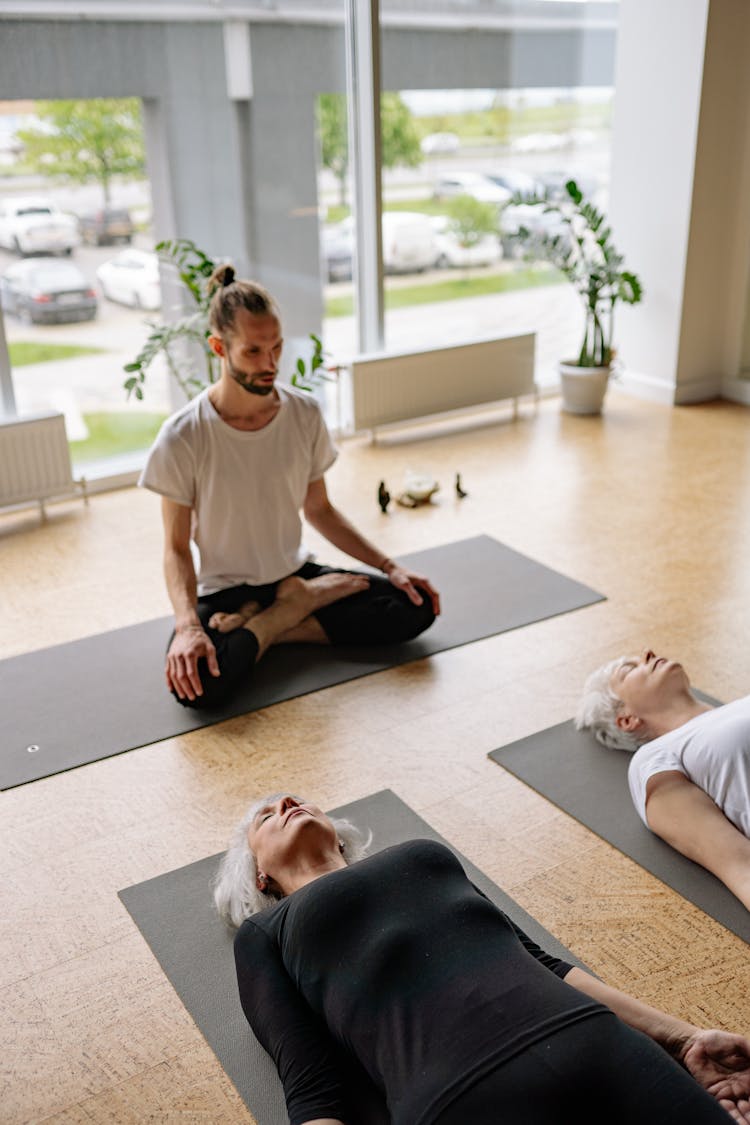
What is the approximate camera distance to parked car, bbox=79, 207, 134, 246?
420 cm

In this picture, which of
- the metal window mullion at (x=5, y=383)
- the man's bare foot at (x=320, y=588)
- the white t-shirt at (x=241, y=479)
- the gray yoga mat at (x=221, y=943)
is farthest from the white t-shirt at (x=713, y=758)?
the metal window mullion at (x=5, y=383)

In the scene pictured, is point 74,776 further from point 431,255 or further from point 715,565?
point 431,255

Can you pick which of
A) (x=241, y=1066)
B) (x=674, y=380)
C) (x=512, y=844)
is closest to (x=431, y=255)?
(x=674, y=380)

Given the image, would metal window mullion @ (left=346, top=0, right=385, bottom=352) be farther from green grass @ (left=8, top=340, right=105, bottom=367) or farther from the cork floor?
green grass @ (left=8, top=340, right=105, bottom=367)

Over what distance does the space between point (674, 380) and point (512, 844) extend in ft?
12.1

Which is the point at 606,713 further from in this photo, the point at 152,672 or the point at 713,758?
the point at 152,672

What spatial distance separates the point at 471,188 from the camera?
518cm

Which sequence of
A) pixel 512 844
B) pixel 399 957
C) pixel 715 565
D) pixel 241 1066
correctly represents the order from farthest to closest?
pixel 715 565, pixel 512 844, pixel 241 1066, pixel 399 957

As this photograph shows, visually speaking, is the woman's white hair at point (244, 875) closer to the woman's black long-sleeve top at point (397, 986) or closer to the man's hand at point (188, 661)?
the woman's black long-sleeve top at point (397, 986)

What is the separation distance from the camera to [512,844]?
7.71 ft

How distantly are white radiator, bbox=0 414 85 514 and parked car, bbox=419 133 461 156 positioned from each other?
208cm

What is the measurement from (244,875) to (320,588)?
4.05 feet

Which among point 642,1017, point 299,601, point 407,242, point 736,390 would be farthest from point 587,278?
point 642,1017

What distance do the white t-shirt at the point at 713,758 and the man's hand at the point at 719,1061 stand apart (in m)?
0.55
